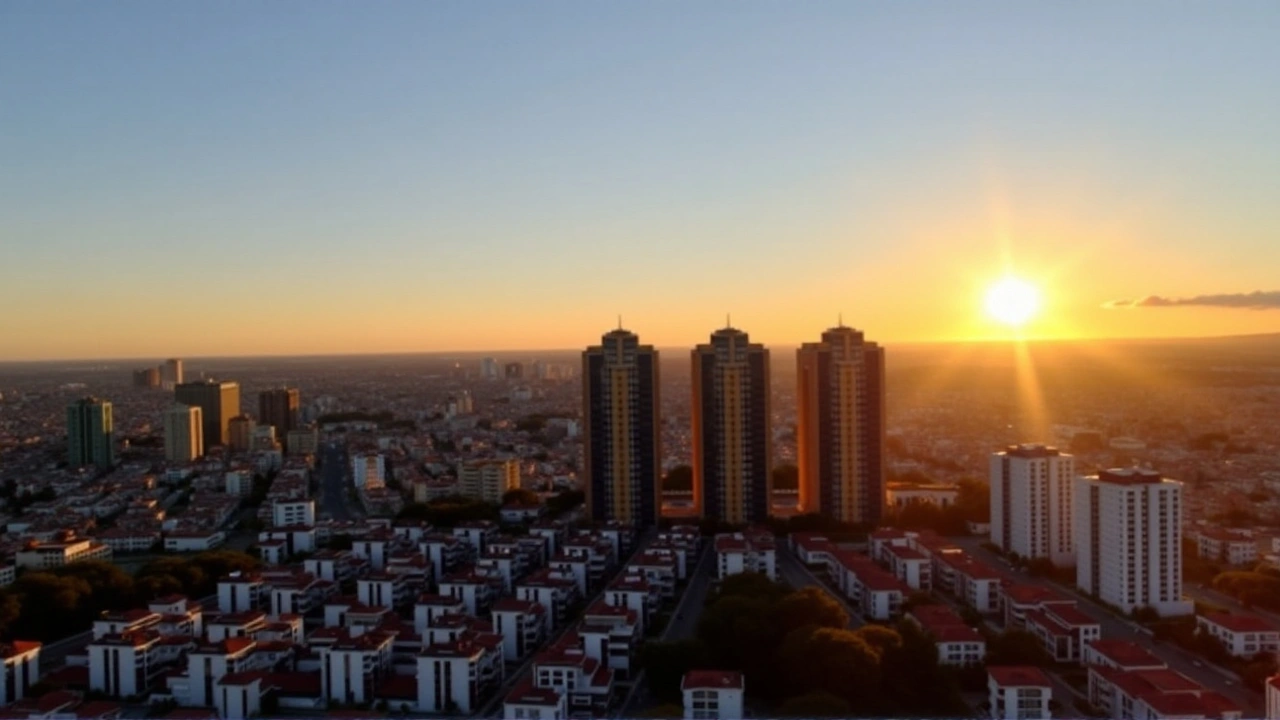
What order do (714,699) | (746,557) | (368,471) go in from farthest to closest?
(368,471), (746,557), (714,699)

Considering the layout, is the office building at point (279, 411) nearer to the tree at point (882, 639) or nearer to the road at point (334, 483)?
Answer: the road at point (334, 483)

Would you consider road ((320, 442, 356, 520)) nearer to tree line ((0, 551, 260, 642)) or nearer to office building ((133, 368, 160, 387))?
tree line ((0, 551, 260, 642))

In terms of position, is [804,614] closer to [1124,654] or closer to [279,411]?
[1124,654]

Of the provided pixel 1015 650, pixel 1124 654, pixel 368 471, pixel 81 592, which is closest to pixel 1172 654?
pixel 1124 654

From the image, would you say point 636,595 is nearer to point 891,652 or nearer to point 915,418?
point 891,652

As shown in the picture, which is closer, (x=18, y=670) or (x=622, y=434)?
(x=18, y=670)

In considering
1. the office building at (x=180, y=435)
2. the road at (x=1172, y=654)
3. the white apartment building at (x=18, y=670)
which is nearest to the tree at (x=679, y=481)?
the road at (x=1172, y=654)

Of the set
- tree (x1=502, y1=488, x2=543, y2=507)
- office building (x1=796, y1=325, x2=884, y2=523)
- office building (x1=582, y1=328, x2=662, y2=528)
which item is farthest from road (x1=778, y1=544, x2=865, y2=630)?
tree (x1=502, y1=488, x2=543, y2=507)
